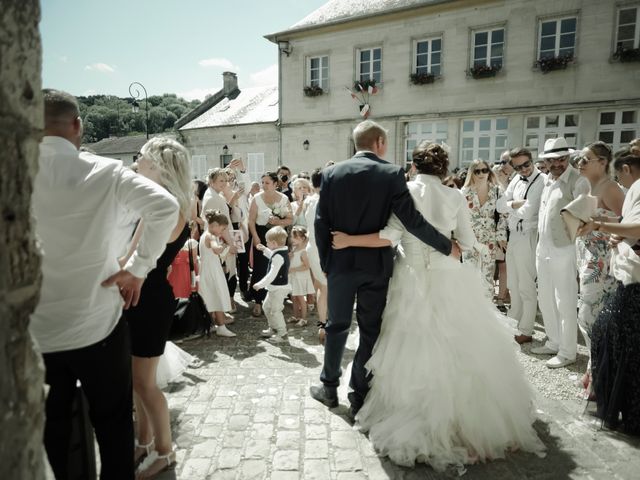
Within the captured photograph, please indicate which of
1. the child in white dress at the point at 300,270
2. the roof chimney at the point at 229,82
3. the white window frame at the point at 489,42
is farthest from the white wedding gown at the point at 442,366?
the roof chimney at the point at 229,82

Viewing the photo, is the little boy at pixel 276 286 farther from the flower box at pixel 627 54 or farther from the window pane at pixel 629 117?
the window pane at pixel 629 117

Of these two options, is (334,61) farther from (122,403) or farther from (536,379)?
(122,403)

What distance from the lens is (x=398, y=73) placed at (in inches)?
669

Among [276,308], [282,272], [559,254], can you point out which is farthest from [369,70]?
[559,254]

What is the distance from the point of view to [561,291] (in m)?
4.51

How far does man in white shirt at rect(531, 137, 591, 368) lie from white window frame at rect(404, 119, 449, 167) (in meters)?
12.0

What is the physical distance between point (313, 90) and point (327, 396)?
55.0 feet

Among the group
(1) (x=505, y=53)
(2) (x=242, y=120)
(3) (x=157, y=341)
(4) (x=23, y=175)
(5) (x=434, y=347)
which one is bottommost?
(5) (x=434, y=347)

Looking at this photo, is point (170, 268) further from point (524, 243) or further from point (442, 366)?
point (524, 243)

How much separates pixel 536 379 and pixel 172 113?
7049cm

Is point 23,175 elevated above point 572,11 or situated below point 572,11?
below

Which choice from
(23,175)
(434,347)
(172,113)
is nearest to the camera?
(23,175)

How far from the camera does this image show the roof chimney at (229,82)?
2619 cm

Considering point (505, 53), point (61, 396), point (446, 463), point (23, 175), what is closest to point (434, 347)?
point (446, 463)
